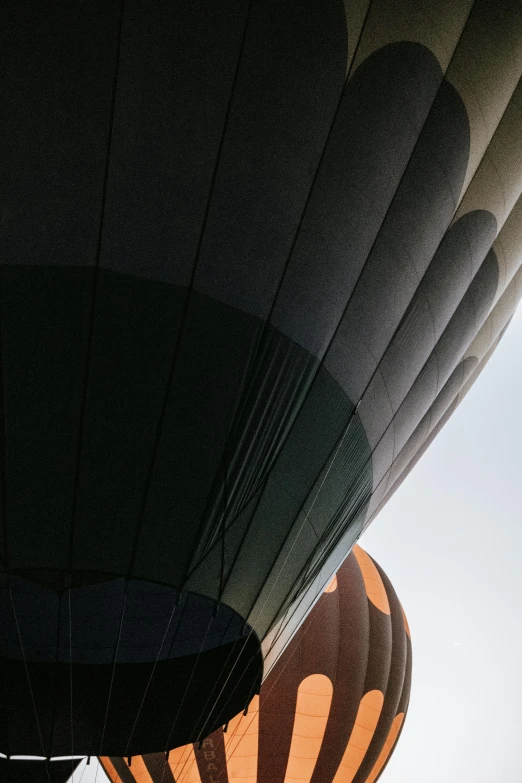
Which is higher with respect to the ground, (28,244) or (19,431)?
(28,244)

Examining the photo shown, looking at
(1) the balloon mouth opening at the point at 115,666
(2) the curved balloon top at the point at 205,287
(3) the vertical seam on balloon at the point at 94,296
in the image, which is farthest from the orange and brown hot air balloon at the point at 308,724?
(3) the vertical seam on balloon at the point at 94,296

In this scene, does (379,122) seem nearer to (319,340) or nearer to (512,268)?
(319,340)

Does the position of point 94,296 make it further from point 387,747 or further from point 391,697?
point 387,747

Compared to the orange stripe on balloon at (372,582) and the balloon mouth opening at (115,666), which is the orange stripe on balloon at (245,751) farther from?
the balloon mouth opening at (115,666)

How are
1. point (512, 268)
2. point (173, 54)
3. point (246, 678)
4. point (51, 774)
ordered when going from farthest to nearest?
point (51, 774) → point (512, 268) → point (246, 678) → point (173, 54)

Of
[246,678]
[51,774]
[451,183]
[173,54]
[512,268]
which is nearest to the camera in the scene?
[173,54]

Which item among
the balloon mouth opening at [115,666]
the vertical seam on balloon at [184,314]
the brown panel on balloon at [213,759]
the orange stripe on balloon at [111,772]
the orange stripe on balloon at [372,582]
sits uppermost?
the vertical seam on balloon at [184,314]

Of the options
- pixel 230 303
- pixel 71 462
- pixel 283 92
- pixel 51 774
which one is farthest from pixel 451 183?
pixel 51 774

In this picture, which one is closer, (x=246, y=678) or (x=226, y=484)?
(x=226, y=484)

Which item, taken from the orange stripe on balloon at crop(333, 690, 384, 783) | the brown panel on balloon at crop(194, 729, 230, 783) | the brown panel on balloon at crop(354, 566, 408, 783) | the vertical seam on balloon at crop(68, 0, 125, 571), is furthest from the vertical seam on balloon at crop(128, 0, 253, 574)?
the brown panel on balloon at crop(354, 566, 408, 783)
